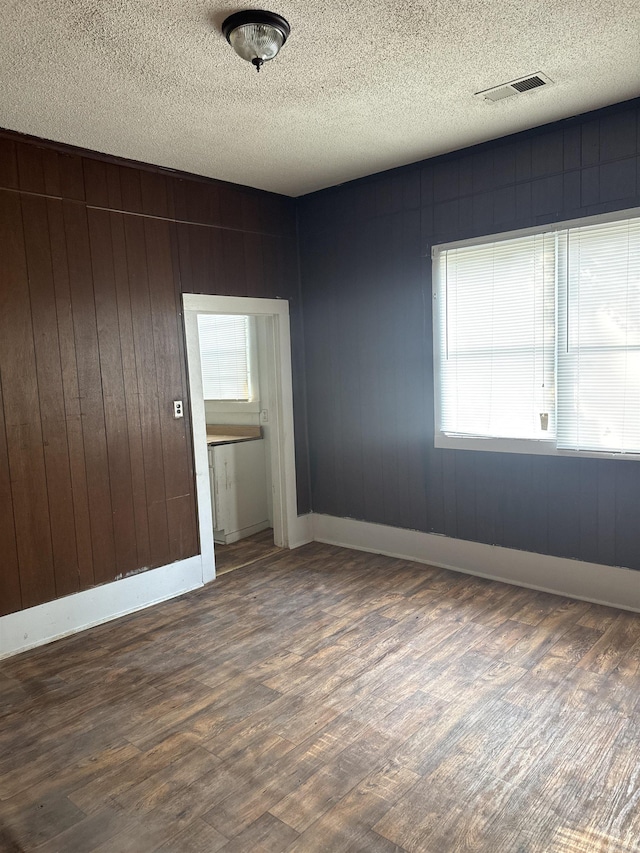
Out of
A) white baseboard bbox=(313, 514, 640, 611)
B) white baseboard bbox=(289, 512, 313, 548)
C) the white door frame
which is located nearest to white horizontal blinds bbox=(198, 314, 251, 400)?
the white door frame

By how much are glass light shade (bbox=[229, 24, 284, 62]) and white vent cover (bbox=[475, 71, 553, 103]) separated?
1.21 meters

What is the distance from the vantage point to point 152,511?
4051mm

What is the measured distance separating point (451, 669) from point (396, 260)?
9.22 feet

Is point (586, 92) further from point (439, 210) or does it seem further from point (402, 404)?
point (402, 404)

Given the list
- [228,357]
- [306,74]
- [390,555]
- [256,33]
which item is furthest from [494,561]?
[256,33]

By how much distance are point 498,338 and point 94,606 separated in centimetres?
304

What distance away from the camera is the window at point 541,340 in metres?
3.49

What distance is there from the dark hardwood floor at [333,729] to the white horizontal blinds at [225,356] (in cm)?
256

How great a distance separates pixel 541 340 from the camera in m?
3.79

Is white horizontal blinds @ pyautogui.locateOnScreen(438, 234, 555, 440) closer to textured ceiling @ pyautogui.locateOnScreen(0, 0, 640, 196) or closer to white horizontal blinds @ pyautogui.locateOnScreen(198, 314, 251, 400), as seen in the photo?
textured ceiling @ pyautogui.locateOnScreen(0, 0, 640, 196)

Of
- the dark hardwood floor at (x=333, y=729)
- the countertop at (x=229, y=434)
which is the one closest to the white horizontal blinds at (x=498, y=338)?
the dark hardwood floor at (x=333, y=729)

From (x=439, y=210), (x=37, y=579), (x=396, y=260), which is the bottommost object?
(x=37, y=579)

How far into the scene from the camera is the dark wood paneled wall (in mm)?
3576

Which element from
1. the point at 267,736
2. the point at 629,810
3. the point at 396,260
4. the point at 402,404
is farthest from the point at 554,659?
the point at 396,260
